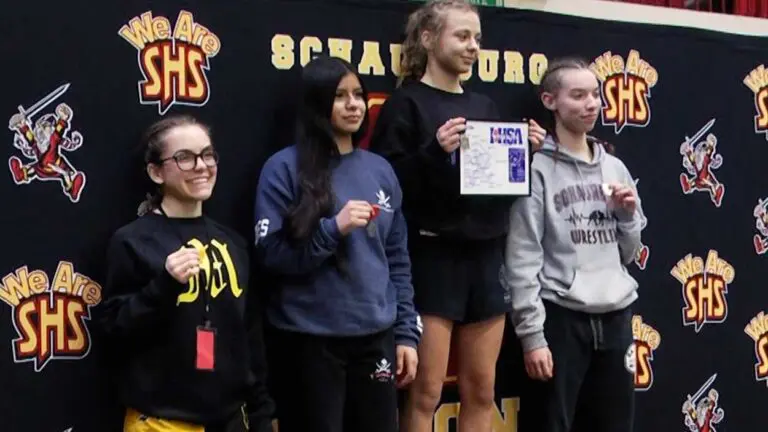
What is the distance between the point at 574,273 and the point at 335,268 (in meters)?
0.79

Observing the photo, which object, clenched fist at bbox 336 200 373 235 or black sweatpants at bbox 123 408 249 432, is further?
clenched fist at bbox 336 200 373 235

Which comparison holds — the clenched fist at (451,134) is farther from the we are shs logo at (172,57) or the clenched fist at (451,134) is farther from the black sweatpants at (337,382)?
the we are shs logo at (172,57)

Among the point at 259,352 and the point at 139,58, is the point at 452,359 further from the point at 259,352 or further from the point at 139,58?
the point at 139,58

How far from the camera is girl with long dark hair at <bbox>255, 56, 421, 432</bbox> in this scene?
2.53 m

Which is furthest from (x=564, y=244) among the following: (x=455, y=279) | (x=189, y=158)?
(x=189, y=158)

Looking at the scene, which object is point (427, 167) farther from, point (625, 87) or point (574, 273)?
point (625, 87)

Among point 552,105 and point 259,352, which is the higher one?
point 552,105

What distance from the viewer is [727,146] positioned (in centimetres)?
367

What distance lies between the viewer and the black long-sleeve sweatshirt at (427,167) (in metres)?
2.78

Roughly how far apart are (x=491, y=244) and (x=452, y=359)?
1.43ft

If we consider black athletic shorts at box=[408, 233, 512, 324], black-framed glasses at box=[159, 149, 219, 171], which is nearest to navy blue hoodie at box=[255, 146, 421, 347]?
black athletic shorts at box=[408, 233, 512, 324]

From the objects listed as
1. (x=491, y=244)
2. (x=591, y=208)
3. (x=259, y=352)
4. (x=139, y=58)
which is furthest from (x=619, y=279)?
(x=139, y=58)

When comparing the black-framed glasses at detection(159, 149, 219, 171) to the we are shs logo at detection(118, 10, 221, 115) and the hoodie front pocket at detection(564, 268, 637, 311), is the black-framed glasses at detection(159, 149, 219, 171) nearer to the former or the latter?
the we are shs logo at detection(118, 10, 221, 115)

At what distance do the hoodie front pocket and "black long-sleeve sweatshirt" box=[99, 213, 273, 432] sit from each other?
1029 mm
